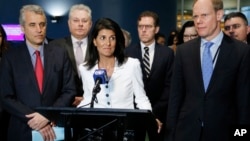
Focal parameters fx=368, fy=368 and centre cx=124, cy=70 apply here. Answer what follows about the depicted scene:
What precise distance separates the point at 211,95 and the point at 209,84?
0.23 feet

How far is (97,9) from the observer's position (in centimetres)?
942

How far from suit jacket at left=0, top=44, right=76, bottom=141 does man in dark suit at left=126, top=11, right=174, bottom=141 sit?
2.96 ft

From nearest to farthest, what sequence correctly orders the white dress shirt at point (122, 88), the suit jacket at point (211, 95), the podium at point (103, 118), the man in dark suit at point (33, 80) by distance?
the podium at point (103, 118) → the suit jacket at point (211, 95) → the white dress shirt at point (122, 88) → the man in dark suit at point (33, 80)

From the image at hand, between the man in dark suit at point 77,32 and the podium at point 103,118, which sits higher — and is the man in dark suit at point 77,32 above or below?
above

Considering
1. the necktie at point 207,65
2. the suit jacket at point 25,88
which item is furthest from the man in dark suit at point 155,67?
the necktie at point 207,65

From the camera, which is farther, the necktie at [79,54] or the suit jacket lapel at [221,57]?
the necktie at [79,54]

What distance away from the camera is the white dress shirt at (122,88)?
2.51 metres

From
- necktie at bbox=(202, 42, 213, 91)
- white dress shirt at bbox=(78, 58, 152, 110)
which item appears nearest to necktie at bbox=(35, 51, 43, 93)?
white dress shirt at bbox=(78, 58, 152, 110)

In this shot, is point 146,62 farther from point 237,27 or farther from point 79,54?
point 237,27

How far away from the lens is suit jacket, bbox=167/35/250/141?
2268 mm

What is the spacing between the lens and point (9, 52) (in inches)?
108

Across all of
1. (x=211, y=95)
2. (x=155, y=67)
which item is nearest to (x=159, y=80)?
(x=155, y=67)

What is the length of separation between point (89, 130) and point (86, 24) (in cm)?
187

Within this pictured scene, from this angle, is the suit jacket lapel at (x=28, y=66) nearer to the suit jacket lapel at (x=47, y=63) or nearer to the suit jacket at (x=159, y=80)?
the suit jacket lapel at (x=47, y=63)
